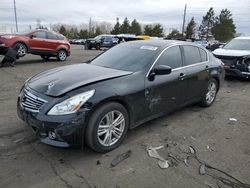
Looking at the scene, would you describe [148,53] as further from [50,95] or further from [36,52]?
[36,52]

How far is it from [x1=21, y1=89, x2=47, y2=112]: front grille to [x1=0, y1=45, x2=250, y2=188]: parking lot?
667mm

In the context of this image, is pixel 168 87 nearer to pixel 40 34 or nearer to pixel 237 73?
pixel 237 73

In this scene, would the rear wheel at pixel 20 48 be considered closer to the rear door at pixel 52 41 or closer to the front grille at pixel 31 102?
the rear door at pixel 52 41

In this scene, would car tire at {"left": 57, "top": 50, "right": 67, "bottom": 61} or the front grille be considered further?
car tire at {"left": 57, "top": 50, "right": 67, "bottom": 61}

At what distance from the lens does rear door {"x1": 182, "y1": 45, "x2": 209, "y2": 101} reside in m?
4.80

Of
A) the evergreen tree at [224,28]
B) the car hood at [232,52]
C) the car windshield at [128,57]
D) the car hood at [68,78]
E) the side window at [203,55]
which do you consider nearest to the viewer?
the car hood at [68,78]

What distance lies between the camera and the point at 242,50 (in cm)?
943

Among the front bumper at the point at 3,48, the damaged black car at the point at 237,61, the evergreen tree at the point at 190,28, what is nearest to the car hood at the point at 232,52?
the damaged black car at the point at 237,61

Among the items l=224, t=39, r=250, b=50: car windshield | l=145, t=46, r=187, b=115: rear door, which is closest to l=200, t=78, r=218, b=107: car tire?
l=145, t=46, r=187, b=115: rear door

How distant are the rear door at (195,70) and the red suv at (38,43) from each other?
357 inches

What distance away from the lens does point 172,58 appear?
4484 millimetres

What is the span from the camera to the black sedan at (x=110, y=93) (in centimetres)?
304

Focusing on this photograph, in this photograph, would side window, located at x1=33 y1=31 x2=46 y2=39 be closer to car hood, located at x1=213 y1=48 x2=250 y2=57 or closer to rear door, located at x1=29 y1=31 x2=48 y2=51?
rear door, located at x1=29 y1=31 x2=48 y2=51

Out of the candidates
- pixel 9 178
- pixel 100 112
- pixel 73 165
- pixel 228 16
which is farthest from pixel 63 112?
pixel 228 16
